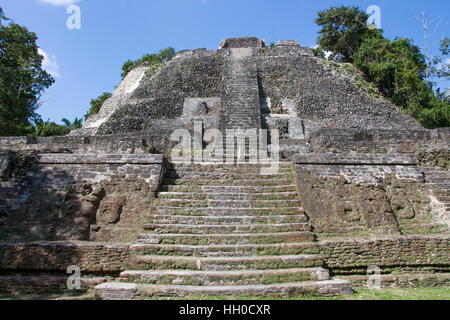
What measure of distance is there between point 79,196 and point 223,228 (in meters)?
2.94

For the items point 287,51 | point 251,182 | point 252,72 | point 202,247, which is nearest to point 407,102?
point 287,51

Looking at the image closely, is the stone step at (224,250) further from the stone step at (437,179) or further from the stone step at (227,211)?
the stone step at (437,179)

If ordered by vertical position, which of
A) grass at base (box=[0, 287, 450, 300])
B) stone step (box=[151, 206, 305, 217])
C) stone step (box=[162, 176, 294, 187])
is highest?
stone step (box=[162, 176, 294, 187])

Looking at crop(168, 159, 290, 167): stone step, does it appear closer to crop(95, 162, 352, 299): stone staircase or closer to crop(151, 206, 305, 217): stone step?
crop(95, 162, 352, 299): stone staircase

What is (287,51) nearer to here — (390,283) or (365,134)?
(365,134)

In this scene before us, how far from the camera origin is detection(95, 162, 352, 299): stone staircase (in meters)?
4.31

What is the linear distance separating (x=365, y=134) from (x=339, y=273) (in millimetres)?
4670

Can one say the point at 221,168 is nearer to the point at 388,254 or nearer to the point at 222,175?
the point at 222,175

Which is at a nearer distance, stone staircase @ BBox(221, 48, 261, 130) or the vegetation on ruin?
stone staircase @ BBox(221, 48, 261, 130)

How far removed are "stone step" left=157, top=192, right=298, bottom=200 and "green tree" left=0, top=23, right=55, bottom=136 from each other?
10833mm

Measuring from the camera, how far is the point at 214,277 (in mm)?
4457

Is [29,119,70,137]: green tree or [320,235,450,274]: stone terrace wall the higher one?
[29,119,70,137]: green tree

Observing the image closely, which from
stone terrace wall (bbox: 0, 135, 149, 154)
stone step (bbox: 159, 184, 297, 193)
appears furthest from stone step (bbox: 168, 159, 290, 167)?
stone terrace wall (bbox: 0, 135, 149, 154)

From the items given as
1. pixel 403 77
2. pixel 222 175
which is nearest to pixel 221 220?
pixel 222 175
